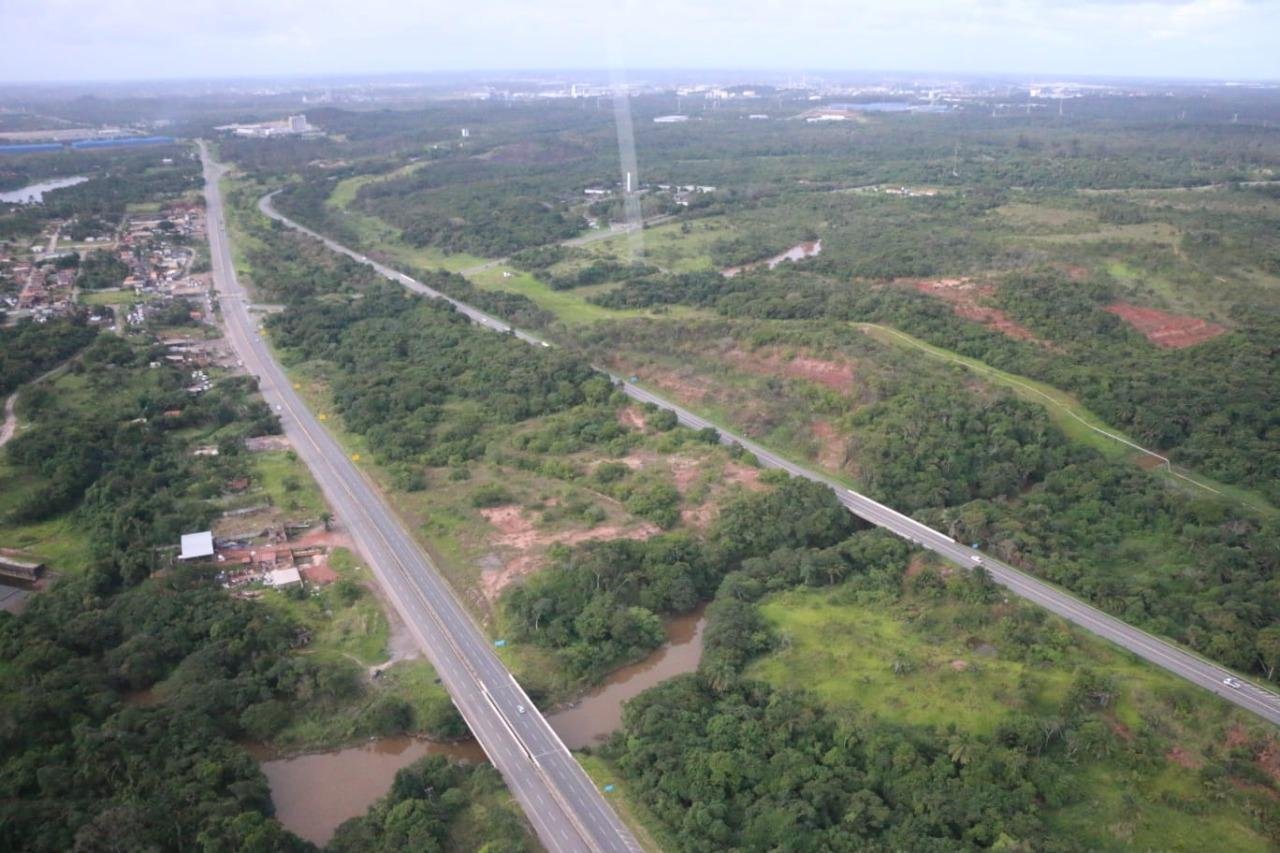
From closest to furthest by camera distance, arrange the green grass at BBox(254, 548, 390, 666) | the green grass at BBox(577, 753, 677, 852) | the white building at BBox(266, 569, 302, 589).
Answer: the green grass at BBox(577, 753, 677, 852), the green grass at BBox(254, 548, 390, 666), the white building at BBox(266, 569, 302, 589)

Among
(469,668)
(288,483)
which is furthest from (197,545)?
(469,668)

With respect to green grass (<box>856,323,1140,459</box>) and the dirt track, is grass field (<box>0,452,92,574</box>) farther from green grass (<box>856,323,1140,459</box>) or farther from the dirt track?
green grass (<box>856,323,1140,459</box>)

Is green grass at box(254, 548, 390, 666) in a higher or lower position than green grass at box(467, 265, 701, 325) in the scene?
lower

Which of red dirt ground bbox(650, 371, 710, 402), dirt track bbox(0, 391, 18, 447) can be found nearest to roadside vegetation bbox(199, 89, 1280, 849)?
red dirt ground bbox(650, 371, 710, 402)

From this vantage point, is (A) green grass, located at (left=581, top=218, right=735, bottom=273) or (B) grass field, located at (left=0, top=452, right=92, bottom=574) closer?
(B) grass field, located at (left=0, top=452, right=92, bottom=574)

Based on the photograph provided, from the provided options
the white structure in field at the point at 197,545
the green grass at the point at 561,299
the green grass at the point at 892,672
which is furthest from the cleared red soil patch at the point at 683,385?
the white structure in field at the point at 197,545
